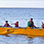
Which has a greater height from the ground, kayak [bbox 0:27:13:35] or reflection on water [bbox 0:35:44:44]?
kayak [bbox 0:27:13:35]

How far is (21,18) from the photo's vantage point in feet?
4.74

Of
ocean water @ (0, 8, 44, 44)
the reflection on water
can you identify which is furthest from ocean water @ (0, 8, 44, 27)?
the reflection on water

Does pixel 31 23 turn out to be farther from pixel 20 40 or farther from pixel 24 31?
pixel 20 40

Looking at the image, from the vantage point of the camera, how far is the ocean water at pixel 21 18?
138cm

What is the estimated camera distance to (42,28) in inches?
55.2

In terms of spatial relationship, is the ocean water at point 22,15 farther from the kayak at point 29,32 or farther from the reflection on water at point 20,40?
the reflection on water at point 20,40

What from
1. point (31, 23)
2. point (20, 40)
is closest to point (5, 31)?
point (20, 40)

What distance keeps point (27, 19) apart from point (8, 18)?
263 mm

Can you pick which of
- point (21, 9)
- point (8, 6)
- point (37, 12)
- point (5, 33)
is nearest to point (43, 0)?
point (37, 12)

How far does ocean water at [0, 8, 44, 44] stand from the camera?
1377 millimetres

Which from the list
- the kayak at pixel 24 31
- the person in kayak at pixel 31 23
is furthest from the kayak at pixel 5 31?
the person in kayak at pixel 31 23

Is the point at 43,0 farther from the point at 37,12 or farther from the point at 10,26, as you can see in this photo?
the point at 10,26

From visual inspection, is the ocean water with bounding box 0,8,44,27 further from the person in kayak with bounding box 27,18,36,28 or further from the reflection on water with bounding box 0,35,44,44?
the reflection on water with bounding box 0,35,44,44

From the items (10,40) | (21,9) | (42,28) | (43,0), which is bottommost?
(10,40)
